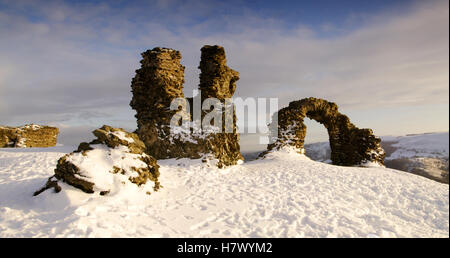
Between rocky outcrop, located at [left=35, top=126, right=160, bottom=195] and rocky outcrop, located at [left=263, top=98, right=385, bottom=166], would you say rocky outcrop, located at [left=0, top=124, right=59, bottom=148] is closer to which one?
rocky outcrop, located at [left=35, top=126, right=160, bottom=195]

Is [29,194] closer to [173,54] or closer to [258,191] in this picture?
[258,191]

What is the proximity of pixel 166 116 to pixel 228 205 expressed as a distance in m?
7.41

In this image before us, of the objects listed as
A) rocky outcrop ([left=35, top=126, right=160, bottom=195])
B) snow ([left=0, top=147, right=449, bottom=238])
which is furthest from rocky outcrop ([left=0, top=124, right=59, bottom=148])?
rocky outcrop ([left=35, top=126, right=160, bottom=195])

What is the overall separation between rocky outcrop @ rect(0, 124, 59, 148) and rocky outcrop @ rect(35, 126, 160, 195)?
14.2 metres

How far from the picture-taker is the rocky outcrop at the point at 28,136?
57.5ft

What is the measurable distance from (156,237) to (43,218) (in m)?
2.95

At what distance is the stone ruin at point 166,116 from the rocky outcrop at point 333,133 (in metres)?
5.32

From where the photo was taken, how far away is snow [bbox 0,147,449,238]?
5.68 m

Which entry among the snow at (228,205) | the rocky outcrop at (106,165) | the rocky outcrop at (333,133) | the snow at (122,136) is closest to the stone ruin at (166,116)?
the snow at (228,205)

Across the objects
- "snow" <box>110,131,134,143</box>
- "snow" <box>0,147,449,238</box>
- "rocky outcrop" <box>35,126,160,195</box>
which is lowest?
"snow" <box>0,147,449,238</box>

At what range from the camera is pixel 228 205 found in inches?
306

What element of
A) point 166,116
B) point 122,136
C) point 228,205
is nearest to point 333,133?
point 166,116

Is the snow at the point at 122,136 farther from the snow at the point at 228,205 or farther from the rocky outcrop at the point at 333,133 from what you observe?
the rocky outcrop at the point at 333,133

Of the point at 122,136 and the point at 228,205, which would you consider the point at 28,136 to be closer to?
the point at 122,136
